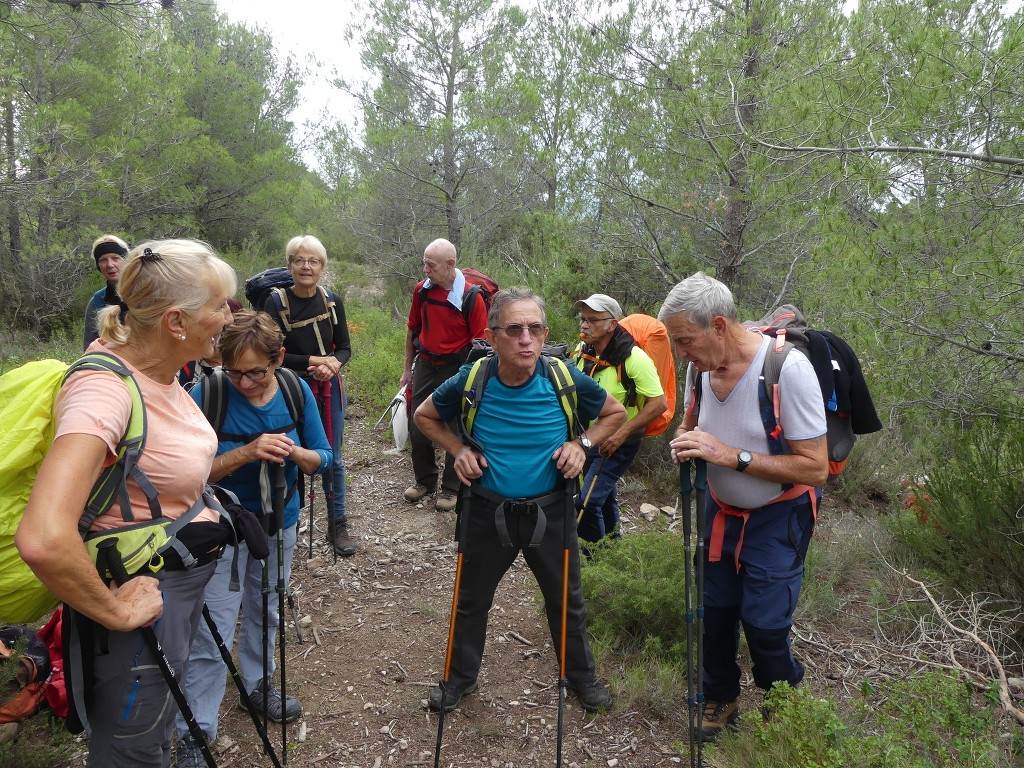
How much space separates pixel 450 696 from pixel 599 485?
1.78 meters

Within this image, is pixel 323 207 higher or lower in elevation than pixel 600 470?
higher

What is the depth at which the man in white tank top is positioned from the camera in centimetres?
258

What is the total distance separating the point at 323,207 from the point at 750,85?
10.6 meters

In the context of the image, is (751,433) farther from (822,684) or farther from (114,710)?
Result: (114,710)

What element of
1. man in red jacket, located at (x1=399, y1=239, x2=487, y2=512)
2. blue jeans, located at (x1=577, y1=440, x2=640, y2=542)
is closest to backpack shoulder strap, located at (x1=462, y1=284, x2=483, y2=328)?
man in red jacket, located at (x1=399, y1=239, x2=487, y2=512)

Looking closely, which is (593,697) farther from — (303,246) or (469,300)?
(303,246)

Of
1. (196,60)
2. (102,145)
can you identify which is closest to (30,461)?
(102,145)

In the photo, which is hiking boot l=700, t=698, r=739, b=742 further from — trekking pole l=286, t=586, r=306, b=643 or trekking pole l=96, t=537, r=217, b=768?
trekking pole l=286, t=586, r=306, b=643

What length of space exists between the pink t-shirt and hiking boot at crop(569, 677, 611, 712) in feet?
7.01

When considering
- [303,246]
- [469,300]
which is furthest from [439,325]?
[303,246]

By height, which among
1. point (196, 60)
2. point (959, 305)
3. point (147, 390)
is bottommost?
point (147, 390)

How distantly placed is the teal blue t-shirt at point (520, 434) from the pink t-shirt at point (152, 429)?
→ 3.98 ft

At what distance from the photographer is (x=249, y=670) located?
3156mm

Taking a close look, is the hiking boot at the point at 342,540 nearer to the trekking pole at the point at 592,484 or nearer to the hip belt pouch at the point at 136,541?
the trekking pole at the point at 592,484
